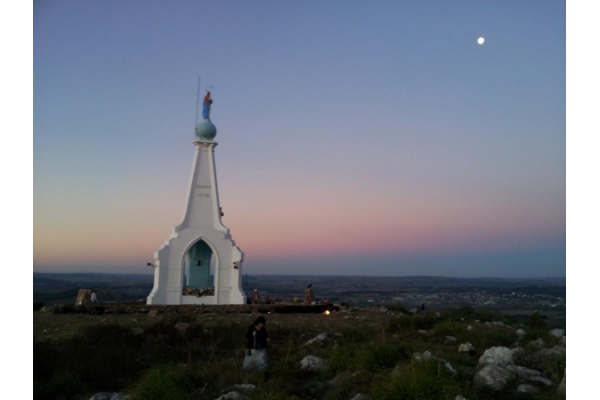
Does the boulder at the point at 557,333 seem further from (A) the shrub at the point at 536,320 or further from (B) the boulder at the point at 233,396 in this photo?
(B) the boulder at the point at 233,396

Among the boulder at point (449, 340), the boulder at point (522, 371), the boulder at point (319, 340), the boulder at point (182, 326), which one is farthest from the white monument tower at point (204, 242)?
the boulder at point (522, 371)

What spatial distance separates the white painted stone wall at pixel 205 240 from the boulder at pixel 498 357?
14551 millimetres

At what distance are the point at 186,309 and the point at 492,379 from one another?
1387 cm

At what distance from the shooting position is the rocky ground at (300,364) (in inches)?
293

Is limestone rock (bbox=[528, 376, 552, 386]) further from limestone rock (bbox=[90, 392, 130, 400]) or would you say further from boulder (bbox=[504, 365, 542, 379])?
limestone rock (bbox=[90, 392, 130, 400])

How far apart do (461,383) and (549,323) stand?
31.5ft

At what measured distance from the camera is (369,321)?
55.3 feet

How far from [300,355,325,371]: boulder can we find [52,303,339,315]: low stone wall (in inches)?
382

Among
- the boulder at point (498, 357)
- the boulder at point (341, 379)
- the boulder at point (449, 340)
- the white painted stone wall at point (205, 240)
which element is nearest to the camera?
the boulder at point (341, 379)

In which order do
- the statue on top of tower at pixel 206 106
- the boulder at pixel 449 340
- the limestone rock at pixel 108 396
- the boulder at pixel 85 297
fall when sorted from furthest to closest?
1. the statue on top of tower at pixel 206 106
2. the boulder at pixel 85 297
3. the boulder at pixel 449 340
4. the limestone rock at pixel 108 396

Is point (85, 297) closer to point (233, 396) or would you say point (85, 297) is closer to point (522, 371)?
point (233, 396)

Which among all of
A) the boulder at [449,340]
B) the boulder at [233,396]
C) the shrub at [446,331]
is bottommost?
the shrub at [446,331]

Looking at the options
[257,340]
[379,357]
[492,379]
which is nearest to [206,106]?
[257,340]
